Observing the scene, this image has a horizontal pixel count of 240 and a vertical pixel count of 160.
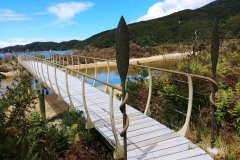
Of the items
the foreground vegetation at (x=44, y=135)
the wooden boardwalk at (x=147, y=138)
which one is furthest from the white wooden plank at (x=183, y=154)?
the foreground vegetation at (x=44, y=135)

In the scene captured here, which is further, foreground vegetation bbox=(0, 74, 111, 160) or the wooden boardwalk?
foreground vegetation bbox=(0, 74, 111, 160)

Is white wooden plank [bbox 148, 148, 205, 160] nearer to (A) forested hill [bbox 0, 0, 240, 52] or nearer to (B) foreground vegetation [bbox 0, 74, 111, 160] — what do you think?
(B) foreground vegetation [bbox 0, 74, 111, 160]

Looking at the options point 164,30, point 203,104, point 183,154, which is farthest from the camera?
point 164,30

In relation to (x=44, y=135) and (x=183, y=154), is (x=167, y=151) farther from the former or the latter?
(x=44, y=135)

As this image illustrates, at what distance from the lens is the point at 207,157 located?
3.41 metres

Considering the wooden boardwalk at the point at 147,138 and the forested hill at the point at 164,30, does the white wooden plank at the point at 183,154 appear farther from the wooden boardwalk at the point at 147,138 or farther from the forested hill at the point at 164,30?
the forested hill at the point at 164,30

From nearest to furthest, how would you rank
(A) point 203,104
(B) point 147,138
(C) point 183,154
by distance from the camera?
(C) point 183,154
(B) point 147,138
(A) point 203,104

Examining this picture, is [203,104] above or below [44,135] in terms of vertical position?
above

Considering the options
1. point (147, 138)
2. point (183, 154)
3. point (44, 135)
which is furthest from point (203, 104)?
point (44, 135)

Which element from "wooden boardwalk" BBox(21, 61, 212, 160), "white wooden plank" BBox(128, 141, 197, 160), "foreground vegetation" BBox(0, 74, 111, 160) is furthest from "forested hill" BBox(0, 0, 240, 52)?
"white wooden plank" BBox(128, 141, 197, 160)

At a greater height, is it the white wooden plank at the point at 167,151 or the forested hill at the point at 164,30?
the forested hill at the point at 164,30

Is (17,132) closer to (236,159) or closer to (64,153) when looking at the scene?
(64,153)

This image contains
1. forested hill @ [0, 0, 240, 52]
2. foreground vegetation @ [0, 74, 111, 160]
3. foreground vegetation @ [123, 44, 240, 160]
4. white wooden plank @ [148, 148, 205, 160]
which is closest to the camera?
white wooden plank @ [148, 148, 205, 160]

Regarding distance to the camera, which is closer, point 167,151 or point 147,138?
point 167,151
